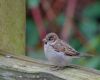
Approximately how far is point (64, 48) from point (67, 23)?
0.33 meters

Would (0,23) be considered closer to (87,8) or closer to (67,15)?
(67,15)

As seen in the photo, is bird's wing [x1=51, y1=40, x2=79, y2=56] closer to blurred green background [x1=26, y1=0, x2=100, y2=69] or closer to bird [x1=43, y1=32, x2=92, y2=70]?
bird [x1=43, y1=32, x2=92, y2=70]

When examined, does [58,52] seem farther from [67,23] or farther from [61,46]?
[67,23]

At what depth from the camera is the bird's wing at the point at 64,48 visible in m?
2.56

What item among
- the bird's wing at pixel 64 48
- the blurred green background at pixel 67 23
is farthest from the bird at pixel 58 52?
the blurred green background at pixel 67 23

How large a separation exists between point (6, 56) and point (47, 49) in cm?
29

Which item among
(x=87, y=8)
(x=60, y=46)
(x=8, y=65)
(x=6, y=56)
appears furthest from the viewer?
(x=87, y=8)

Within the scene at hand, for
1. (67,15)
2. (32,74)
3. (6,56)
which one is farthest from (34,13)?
(32,74)

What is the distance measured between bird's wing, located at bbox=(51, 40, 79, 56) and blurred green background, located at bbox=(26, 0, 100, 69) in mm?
186

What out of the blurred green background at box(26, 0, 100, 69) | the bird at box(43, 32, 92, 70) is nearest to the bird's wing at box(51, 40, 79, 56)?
the bird at box(43, 32, 92, 70)

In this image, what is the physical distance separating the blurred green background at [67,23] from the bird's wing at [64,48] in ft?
0.61

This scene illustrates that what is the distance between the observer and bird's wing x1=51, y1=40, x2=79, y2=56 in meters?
2.56

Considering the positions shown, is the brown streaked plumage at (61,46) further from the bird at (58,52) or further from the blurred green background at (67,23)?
the blurred green background at (67,23)

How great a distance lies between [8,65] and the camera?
217cm
